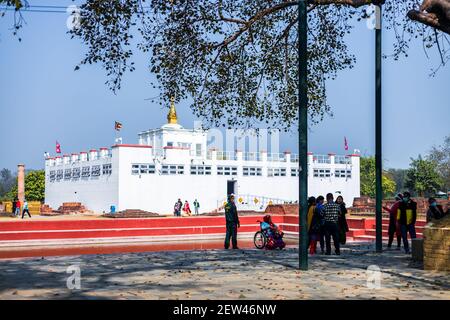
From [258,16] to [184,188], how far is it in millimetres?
42817

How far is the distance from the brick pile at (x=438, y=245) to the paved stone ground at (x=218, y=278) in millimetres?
275

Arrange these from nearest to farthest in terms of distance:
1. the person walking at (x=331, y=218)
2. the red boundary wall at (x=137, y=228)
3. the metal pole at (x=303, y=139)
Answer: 1. the metal pole at (x=303, y=139)
2. the person walking at (x=331, y=218)
3. the red boundary wall at (x=137, y=228)

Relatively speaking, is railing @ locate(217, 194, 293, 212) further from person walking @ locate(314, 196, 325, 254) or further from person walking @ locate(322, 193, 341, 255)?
person walking @ locate(322, 193, 341, 255)

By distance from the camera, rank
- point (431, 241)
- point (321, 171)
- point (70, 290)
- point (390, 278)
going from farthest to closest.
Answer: point (321, 171)
point (431, 241)
point (390, 278)
point (70, 290)

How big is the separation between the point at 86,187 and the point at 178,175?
32.3 ft

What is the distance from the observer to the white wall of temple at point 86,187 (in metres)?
53.9

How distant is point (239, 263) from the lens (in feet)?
43.2

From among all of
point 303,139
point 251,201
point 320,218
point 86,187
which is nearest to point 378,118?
point 320,218

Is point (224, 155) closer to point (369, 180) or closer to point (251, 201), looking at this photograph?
point (251, 201)

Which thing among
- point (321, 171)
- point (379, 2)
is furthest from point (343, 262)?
point (321, 171)

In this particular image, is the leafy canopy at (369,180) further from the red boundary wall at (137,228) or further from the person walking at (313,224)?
the person walking at (313,224)

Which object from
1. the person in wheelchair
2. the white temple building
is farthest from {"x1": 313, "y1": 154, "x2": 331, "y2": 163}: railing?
the person in wheelchair

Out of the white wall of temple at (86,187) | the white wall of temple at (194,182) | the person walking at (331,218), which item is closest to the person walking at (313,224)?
the person walking at (331,218)

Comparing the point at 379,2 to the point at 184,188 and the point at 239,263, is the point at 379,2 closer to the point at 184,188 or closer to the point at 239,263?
the point at 239,263
